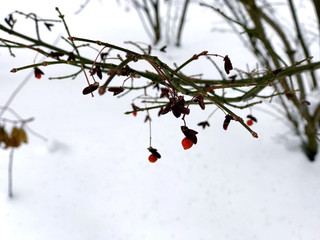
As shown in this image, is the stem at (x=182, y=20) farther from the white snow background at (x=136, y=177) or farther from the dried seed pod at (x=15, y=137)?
the dried seed pod at (x=15, y=137)

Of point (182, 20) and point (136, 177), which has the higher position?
point (182, 20)

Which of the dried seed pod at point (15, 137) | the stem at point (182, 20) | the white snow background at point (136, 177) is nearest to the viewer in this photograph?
the dried seed pod at point (15, 137)

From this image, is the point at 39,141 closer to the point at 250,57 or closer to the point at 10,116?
the point at 10,116

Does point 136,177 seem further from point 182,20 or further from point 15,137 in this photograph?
point 182,20

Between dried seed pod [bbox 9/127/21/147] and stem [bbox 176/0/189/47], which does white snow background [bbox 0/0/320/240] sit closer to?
dried seed pod [bbox 9/127/21/147]

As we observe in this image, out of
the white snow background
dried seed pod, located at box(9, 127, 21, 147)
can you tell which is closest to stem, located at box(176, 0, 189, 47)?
the white snow background

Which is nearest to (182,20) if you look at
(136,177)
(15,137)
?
(136,177)

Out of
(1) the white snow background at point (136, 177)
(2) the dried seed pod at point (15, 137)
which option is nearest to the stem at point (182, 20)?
(1) the white snow background at point (136, 177)

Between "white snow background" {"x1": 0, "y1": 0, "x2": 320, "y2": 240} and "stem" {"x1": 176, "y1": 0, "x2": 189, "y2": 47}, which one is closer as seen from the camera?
"white snow background" {"x1": 0, "y1": 0, "x2": 320, "y2": 240}

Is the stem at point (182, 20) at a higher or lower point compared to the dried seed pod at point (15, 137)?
higher
